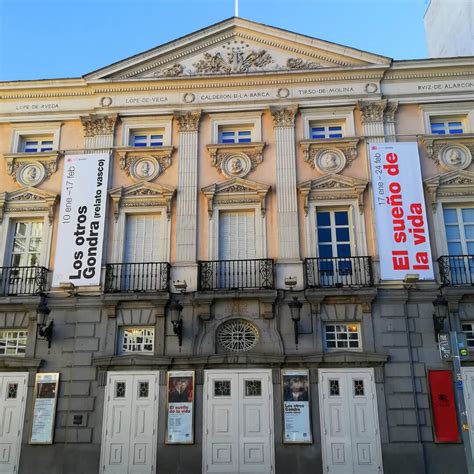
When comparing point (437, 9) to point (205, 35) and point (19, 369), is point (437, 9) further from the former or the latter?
point (19, 369)

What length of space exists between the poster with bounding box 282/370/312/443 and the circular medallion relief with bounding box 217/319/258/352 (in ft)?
4.39

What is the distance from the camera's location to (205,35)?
18.7 metres

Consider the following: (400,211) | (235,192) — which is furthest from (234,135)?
(400,211)

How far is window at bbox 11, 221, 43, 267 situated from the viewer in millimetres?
17094

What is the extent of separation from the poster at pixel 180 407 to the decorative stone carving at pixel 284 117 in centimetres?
855

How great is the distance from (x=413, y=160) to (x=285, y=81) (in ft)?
16.6

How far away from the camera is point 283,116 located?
17828mm

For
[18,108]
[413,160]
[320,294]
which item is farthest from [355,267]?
[18,108]

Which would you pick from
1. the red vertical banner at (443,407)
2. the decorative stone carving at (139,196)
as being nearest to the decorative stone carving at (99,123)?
the decorative stone carving at (139,196)

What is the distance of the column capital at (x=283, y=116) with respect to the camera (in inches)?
699

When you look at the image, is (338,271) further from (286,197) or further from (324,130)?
(324,130)

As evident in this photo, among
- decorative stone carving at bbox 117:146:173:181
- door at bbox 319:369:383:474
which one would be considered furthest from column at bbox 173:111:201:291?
door at bbox 319:369:383:474

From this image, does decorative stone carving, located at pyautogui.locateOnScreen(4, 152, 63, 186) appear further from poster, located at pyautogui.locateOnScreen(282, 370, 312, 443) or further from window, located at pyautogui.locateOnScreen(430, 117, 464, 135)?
window, located at pyautogui.locateOnScreen(430, 117, 464, 135)

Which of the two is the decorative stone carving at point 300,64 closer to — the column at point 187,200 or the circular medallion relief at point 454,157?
the column at point 187,200
